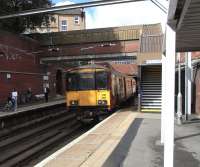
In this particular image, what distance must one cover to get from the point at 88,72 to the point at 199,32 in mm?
17402

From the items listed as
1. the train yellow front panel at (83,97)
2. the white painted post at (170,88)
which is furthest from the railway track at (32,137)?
the white painted post at (170,88)

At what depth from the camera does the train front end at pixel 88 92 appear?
2520cm

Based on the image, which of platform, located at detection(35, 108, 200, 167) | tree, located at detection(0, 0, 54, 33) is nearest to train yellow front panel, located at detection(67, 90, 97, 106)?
platform, located at detection(35, 108, 200, 167)

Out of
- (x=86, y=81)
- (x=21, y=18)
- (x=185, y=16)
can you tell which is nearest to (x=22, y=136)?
(x=86, y=81)

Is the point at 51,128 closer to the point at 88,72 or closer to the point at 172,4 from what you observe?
the point at 88,72

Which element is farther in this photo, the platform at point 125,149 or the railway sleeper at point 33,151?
the railway sleeper at point 33,151

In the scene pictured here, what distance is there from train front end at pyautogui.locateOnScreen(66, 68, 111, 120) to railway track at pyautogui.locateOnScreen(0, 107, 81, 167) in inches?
59.0

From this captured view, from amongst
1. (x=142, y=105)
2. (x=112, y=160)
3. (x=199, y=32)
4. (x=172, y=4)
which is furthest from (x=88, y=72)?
(x=172, y=4)

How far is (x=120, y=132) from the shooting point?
15648 millimetres

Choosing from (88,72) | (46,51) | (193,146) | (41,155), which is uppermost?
(46,51)

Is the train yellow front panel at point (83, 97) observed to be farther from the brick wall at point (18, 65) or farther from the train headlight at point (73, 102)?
the brick wall at point (18, 65)

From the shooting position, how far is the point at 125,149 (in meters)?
12.0

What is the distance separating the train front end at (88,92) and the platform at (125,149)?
26.1 ft

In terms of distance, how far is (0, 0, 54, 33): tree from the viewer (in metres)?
45.4
